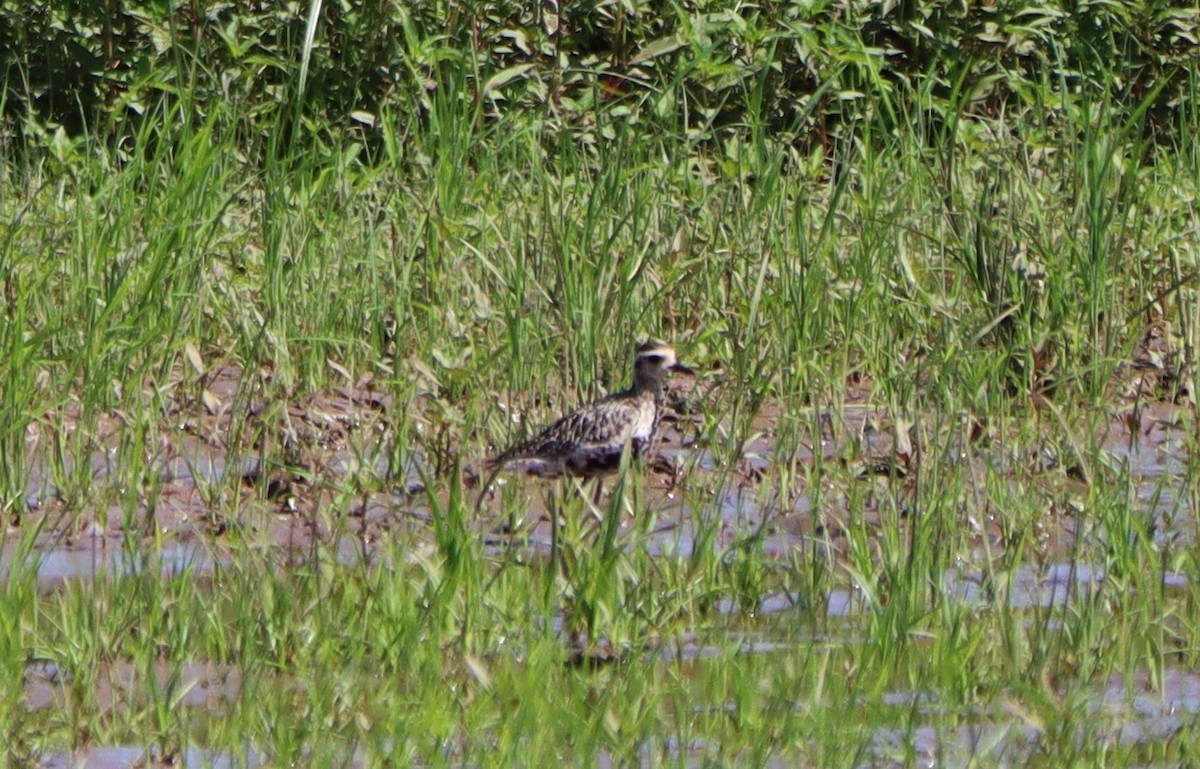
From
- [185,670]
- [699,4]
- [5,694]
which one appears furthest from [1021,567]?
[699,4]

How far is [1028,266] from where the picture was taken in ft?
25.4

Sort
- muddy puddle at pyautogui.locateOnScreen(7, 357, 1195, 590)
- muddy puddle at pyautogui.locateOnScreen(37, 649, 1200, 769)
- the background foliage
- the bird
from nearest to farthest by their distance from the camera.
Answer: muddy puddle at pyautogui.locateOnScreen(37, 649, 1200, 769), muddy puddle at pyautogui.locateOnScreen(7, 357, 1195, 590), the bird, the background foliage

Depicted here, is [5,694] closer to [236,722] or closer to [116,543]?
[236,722]

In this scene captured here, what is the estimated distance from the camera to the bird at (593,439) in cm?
671

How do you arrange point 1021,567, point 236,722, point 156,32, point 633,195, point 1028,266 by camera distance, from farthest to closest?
point 156,32, point 633,195, point 1028,266, point 1021,567, point 236,722

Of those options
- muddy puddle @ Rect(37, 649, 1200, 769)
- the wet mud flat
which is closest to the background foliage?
the wet mud flat

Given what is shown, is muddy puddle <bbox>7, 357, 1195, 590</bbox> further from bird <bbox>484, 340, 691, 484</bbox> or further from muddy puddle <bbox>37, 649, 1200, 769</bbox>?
Answer: muddy puddle <bbox>37, 649, 1200, 769</bbox>

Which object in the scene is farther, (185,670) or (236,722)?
(185,670)

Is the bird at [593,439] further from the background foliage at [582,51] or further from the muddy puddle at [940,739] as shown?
the background foliage at [582,51]

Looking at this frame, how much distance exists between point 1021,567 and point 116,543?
243 centimetres

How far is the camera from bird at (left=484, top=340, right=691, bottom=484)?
671cm

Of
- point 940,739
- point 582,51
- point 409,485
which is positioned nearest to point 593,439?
point 409,485

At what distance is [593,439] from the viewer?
6789mm

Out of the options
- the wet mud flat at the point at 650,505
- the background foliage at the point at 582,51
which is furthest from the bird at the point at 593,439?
the background foliage at the point at 582,51
